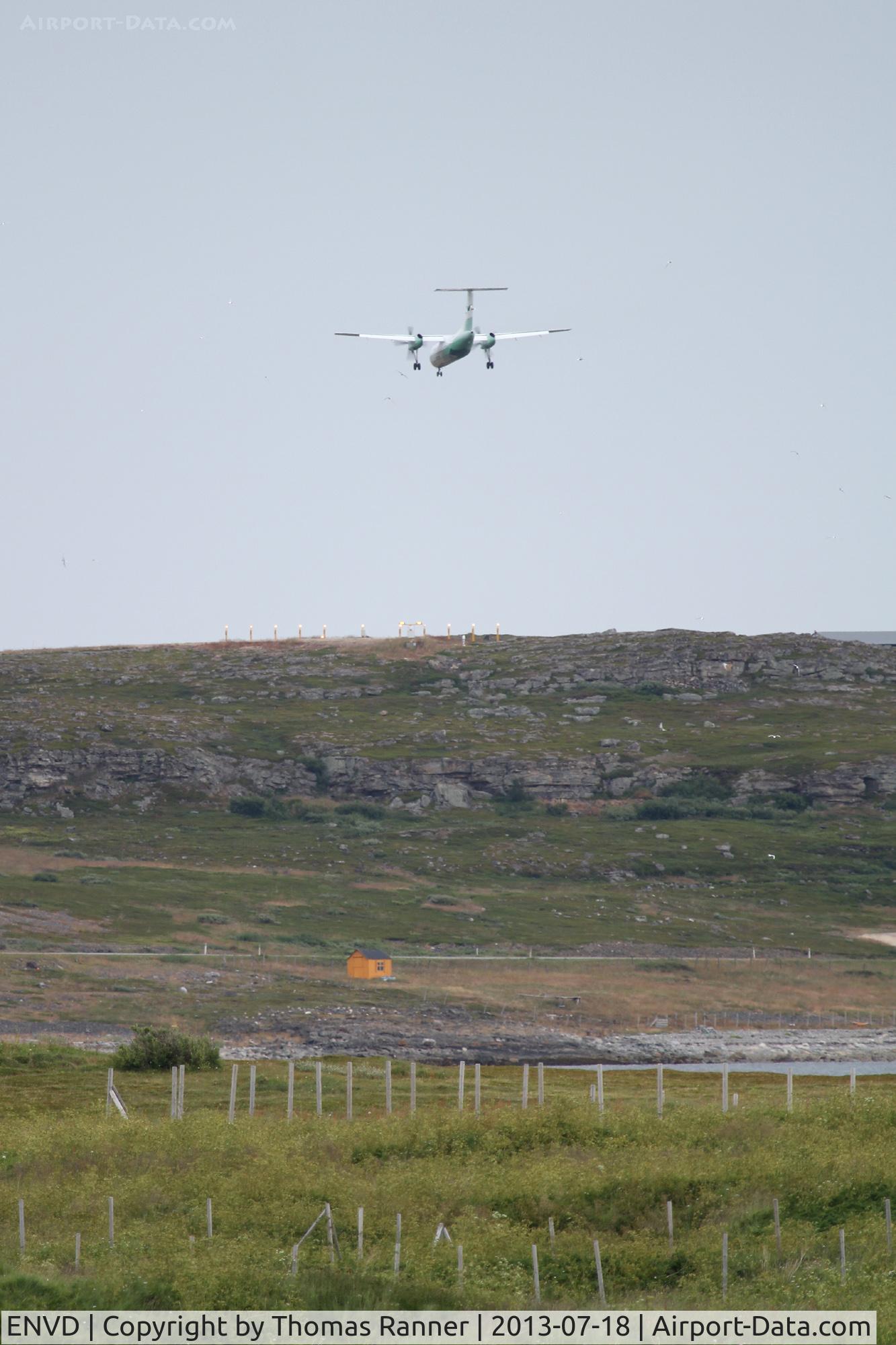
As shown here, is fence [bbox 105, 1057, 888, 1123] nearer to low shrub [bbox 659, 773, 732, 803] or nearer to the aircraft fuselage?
the aircraft fuselage

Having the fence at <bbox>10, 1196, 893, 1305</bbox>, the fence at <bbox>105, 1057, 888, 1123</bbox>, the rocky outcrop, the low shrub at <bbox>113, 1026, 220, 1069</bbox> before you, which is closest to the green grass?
the fence at <bbox>10, 1196, 893, 1305</bbox>

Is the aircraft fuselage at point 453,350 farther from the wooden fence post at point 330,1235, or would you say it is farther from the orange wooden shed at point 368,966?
the wooden fence post at point 330,1235

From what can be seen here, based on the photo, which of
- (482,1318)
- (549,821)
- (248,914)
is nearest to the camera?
(482,1318)

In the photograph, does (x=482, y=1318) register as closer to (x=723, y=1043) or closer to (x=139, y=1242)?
(x=139, y=1242)

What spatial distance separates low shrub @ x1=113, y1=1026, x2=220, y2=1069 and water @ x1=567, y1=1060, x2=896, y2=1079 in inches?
940

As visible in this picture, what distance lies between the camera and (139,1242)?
41.4 m

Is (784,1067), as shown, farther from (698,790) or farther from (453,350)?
(698,790)

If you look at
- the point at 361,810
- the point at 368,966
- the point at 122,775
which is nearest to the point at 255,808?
the point at 361,810

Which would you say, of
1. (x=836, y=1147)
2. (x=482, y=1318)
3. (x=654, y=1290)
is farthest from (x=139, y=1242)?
(x=836, y=1147)

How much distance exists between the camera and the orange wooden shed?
118 meters

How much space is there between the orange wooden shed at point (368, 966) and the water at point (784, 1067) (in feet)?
82.6

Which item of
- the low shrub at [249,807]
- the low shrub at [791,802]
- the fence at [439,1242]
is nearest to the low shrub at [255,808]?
the low shrub at [249,807]

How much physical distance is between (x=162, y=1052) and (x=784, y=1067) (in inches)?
1610

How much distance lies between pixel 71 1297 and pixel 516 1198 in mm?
13700
